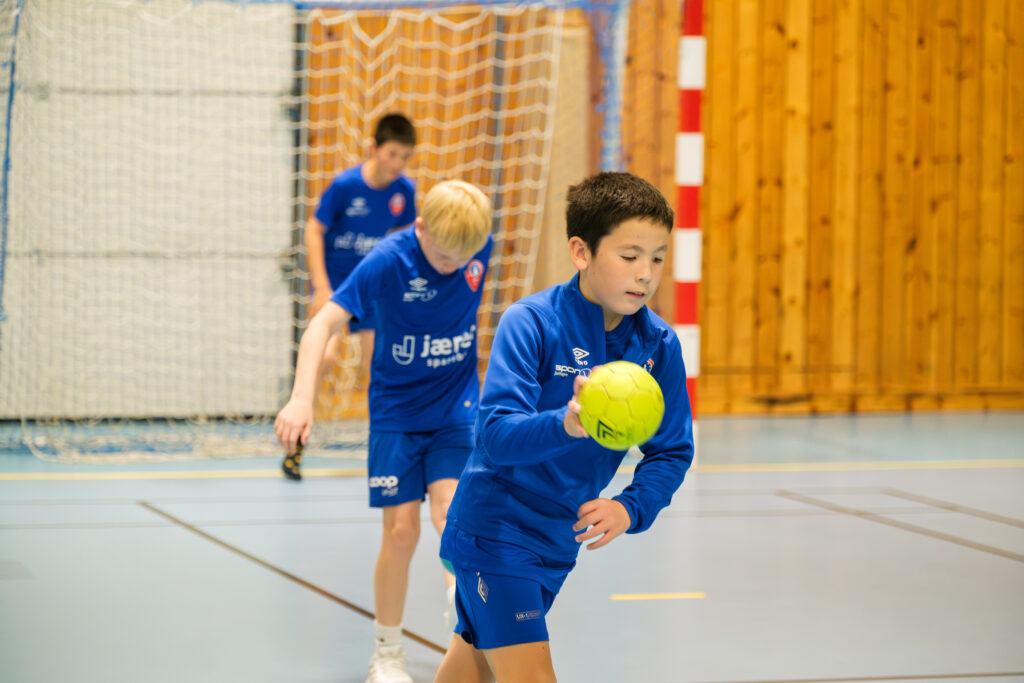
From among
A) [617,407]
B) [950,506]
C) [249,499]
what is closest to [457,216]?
[617,407]

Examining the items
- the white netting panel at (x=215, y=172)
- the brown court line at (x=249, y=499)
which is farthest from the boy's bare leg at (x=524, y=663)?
the white netting panel at (x=215, y=172)

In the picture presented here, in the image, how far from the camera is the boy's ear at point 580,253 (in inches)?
78.4

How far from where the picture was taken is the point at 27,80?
6070 mm

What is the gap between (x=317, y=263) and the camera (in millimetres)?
5359

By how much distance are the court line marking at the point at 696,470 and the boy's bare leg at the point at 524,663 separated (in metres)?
3.78

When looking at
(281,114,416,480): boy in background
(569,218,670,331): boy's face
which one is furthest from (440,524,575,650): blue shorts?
(281,114,416,480): boy in background

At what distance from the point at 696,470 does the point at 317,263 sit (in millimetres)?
2217

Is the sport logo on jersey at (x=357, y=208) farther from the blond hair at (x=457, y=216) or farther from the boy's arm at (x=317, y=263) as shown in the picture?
the blond hair at (x=457, y=216)

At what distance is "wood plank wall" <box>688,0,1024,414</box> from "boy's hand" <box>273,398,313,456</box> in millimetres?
5971

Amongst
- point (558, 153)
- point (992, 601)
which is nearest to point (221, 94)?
point (558, 153)

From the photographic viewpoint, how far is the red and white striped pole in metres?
5.79

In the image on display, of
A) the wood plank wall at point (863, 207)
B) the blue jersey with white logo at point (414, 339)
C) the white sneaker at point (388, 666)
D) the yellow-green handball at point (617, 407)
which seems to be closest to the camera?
the yellow-green handball at point (617, 407)

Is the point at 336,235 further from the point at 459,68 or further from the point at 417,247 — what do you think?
the point at 417,247

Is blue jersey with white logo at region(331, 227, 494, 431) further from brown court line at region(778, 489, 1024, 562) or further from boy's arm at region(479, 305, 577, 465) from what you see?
brown court line at region(778, 489, 1024, 562)
